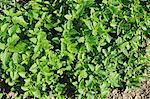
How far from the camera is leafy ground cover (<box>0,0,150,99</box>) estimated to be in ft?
9.63

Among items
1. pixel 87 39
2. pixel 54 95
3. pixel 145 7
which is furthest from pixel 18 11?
pixel 145 7

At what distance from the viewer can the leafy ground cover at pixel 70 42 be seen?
294 centimetres

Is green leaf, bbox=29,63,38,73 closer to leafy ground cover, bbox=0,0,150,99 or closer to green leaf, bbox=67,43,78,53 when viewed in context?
leafy ground cover, bbox=0,0,150,99

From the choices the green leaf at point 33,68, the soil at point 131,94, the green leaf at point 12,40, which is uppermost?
the green leaf at point 12,40

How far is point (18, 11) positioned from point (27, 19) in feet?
0.33

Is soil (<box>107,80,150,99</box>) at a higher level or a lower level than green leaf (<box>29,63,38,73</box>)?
lower

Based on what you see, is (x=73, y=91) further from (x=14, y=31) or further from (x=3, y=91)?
(x=14, y=31)

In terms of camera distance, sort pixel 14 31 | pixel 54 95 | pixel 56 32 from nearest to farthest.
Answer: pixel 14 31
pixel 56 32
pixel 54 95

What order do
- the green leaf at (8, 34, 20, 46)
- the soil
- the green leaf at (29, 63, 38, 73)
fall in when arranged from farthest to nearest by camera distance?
the soil → the green leaf at (29, 63, 38, 73) → the green leaf at (8, 34, 20, 46)

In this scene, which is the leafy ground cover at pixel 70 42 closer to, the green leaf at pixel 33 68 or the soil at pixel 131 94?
the green leaf at pixel 33 68

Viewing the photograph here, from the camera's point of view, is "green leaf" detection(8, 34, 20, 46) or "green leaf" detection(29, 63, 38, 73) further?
"green leaf" detection(29, 63, 38, 73)

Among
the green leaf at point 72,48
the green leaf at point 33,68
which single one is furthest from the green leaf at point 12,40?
the green leaf at point 72,48

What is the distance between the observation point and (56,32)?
10.3 feet

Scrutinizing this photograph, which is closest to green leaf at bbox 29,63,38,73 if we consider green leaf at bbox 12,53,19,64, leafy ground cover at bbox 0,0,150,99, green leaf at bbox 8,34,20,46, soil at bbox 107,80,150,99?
leafy ground cover at bbox 0,0,150,99
